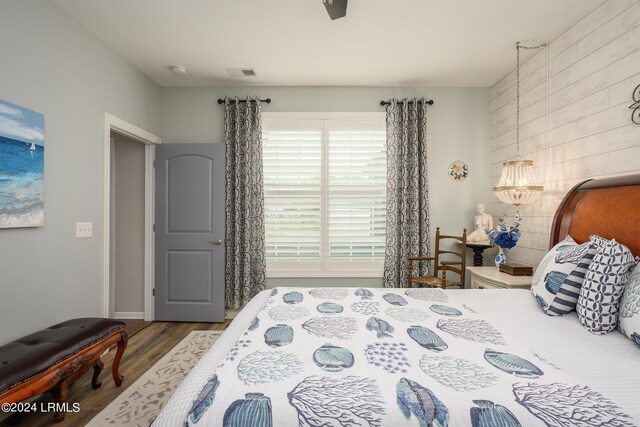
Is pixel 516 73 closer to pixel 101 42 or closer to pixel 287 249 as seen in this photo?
pixel 287 249

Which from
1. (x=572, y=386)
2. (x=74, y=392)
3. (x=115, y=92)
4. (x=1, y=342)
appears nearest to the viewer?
(x=572, y=386)

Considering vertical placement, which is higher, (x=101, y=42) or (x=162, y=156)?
(x=101, y=42)

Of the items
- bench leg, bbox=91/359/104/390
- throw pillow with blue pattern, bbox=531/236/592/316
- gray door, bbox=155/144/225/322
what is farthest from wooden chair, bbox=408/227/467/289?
bench leg, bbox=91/359/104/390

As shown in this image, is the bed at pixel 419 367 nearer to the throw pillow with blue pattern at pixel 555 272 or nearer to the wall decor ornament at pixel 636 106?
the throw pillow with blue pattern at pixel 555 272

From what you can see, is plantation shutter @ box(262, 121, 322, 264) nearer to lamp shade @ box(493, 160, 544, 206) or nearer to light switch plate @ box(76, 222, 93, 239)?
light switch plate @ box(76, 222, 93, 239)

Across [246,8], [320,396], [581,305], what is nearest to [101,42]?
[246,8]

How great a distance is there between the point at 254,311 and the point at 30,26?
2434 mm

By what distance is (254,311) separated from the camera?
1.90 m

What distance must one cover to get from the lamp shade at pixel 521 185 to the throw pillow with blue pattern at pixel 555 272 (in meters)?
0.89

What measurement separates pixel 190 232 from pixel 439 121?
3306 millimetres

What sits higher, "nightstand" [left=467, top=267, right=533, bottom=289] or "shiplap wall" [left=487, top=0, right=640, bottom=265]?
"shiplap wall" [left=487, top=0, right=640, bottom=265]

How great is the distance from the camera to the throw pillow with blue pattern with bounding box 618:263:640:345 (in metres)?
1.36

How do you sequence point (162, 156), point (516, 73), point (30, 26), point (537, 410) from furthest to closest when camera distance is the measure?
1. point (162, 156)
2. point (516, 73)
3. point (30, 26)
4. point (537, 410)

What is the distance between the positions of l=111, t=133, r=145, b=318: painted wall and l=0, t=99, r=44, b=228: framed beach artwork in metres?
1.63
